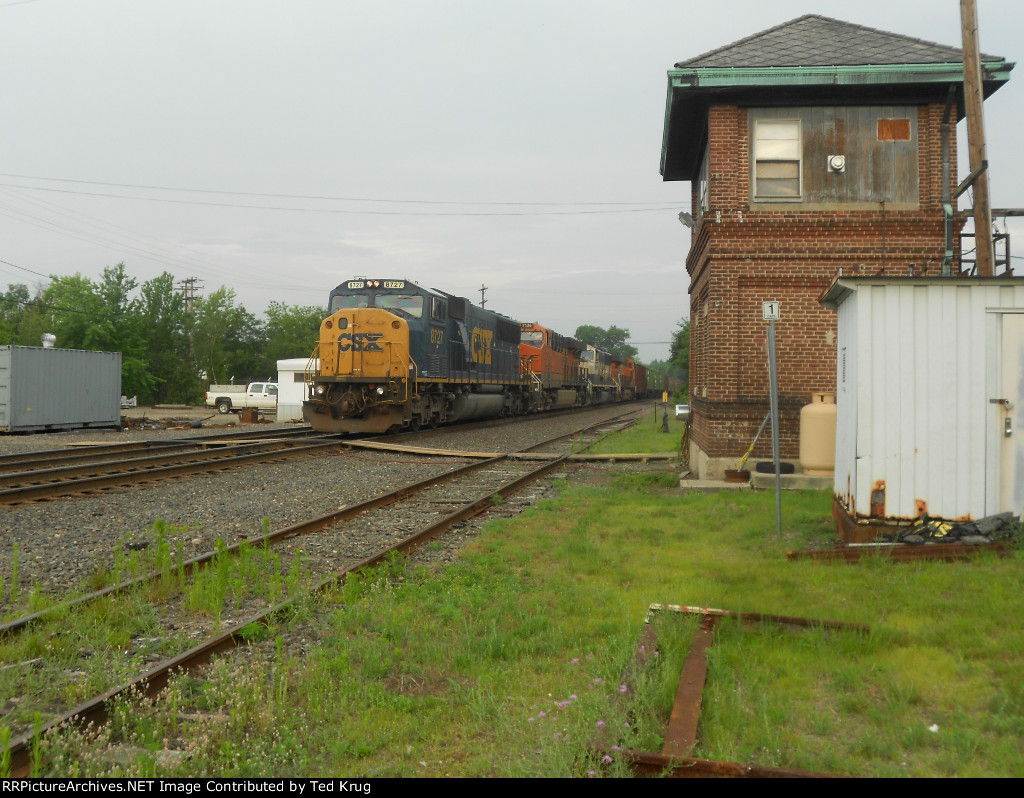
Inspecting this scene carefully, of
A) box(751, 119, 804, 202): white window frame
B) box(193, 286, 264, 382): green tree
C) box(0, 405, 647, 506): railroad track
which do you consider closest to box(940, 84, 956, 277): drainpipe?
box(751, 119, 804, 202): white window frame

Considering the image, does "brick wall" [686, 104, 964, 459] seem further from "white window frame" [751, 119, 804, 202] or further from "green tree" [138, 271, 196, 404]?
"green tree" [138, 271, 196, 404]

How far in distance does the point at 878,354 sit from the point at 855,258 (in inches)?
216

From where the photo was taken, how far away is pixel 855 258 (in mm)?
12234

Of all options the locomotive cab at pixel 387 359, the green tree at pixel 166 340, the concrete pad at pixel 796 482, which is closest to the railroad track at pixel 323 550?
the concrete pad at pixel 796 482

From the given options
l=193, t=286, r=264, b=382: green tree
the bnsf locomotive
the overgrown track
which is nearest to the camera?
the overgrown track

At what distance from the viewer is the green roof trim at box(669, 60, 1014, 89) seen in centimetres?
1158

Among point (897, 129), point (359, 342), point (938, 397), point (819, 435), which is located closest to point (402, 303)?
point (359, 342)

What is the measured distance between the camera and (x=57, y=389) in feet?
81.0

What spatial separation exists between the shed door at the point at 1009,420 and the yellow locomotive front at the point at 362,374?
1376 cm

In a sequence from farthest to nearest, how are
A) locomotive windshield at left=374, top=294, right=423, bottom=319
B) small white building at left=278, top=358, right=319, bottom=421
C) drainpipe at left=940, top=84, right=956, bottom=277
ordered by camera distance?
small white building at left=278, top=358, right=319, bottom=421
locomotive windshield at left=374, top=294, right=423, bottom=319
drainpipe at left=940, top=84, right=956, bottom=277

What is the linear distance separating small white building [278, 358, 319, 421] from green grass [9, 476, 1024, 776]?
2600 cm

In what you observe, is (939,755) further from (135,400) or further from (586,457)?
(135,400)

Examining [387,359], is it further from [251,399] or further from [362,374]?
[251,399]

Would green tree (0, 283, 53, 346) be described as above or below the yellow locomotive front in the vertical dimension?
above
